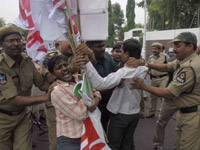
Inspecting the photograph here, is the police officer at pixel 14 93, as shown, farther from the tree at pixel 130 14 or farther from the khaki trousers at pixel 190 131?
the tree at pixel 130 14

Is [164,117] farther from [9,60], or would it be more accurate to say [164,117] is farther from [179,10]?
[179,10]

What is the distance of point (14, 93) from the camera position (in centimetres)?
197

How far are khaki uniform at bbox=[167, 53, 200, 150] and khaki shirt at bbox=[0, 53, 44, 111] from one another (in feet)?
6.05

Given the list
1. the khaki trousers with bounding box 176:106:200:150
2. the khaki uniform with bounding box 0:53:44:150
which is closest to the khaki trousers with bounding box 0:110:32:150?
the khaki uniform with bounding box 0:53:44:150

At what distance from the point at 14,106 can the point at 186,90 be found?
2190mm

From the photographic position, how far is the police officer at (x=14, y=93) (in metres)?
1.98

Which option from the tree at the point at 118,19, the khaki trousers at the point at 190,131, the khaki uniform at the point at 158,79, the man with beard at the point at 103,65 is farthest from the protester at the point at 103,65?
the tree at the point at 118,19

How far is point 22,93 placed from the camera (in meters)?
2.25

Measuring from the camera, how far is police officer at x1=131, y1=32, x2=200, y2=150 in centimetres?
209

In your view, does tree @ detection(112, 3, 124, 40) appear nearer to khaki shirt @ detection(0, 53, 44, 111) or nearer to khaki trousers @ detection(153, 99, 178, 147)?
khaki trousers @ detection(153, 99, 178, 147)

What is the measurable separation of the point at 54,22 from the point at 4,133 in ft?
4.94

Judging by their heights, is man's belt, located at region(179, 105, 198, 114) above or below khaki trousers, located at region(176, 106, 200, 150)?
above

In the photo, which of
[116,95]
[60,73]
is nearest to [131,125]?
[116,95]

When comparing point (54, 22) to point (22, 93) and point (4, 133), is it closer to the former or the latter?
point (22, 93)
